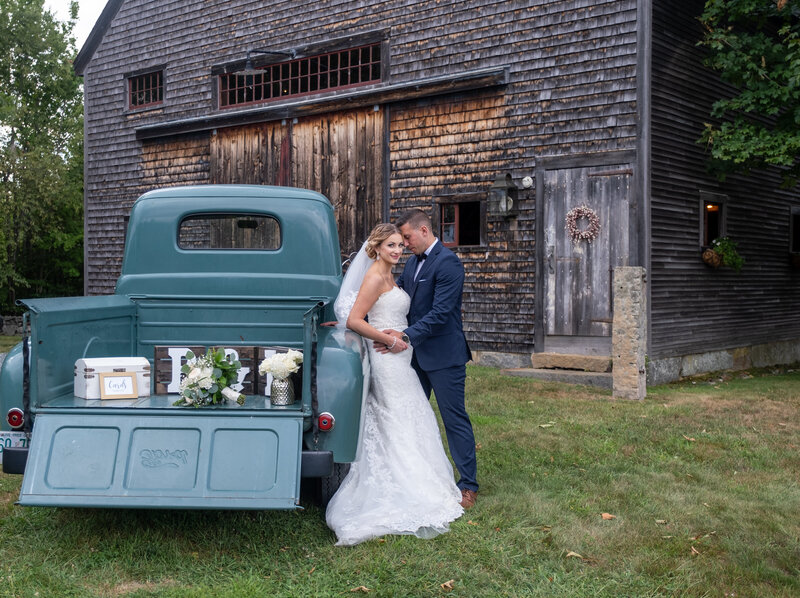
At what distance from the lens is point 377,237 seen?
194 inches

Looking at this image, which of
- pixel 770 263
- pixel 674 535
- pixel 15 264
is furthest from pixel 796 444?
pixel 15 264

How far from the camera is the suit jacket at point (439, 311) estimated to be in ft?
16.1

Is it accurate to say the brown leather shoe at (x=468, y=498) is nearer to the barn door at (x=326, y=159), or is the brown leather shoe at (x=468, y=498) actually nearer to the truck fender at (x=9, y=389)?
the truck fender at (x=9, y=389)

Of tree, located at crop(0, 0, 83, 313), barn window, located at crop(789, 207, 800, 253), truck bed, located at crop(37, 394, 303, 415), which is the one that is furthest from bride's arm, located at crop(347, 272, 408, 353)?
tree, located at crop(0, 0, 83, 313)

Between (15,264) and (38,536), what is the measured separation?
21.1m

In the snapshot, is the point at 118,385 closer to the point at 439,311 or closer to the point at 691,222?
the point at 439,311

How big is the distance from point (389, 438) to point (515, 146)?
8.10 meters

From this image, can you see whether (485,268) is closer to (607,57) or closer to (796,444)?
(607,57)

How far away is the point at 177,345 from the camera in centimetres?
502

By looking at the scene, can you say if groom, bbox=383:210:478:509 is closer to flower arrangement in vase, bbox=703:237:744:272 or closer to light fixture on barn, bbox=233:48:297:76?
flower arrangement in vase, bbox=703:237:744:272

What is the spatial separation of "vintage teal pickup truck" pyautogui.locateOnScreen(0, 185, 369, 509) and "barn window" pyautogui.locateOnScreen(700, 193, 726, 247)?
881cm

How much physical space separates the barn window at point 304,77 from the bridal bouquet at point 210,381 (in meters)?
10.2

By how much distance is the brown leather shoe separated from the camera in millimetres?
4848

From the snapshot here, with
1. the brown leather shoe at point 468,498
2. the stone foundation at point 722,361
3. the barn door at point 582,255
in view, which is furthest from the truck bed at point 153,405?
the stone foundation at point 722,361
